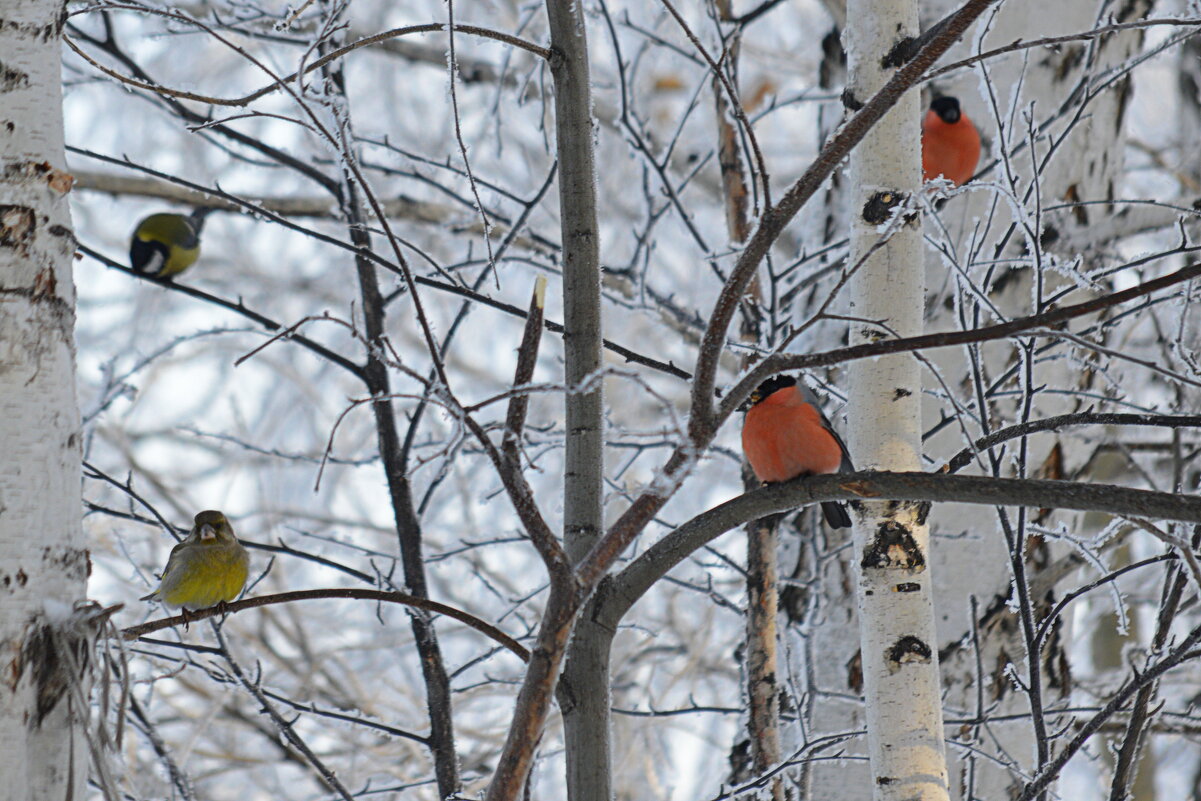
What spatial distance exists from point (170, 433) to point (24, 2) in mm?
6297

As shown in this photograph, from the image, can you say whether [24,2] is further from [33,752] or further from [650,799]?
[650,799]

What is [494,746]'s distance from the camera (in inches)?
193

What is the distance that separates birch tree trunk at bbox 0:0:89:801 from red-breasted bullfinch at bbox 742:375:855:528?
5.32 ft

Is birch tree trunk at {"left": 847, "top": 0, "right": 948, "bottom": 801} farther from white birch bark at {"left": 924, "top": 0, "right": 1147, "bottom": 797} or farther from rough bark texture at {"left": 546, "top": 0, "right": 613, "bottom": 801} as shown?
white birch bark at {"left": 924, "top": 0, "right": 1147, "bottom": 797}

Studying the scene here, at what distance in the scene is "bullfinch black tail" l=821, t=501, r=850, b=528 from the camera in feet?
9.27

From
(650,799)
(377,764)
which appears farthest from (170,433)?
(650,799)

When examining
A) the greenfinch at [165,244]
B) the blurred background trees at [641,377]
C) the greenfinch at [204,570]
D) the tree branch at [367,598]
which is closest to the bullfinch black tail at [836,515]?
the blurred background trees at [641,377]

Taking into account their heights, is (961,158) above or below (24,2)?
above

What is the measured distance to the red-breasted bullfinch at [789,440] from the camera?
260 centimetres

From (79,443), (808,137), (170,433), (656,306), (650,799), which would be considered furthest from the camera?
(808,137)

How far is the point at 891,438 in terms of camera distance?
1.89m

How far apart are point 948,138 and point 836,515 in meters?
1.47

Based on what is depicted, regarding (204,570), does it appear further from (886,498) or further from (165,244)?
(165,244)

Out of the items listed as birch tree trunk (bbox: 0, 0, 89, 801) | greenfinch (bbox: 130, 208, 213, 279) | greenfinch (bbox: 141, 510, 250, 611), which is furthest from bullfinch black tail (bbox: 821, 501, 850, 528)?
greenfinch (bbox: 130, 208, 213, 279)
